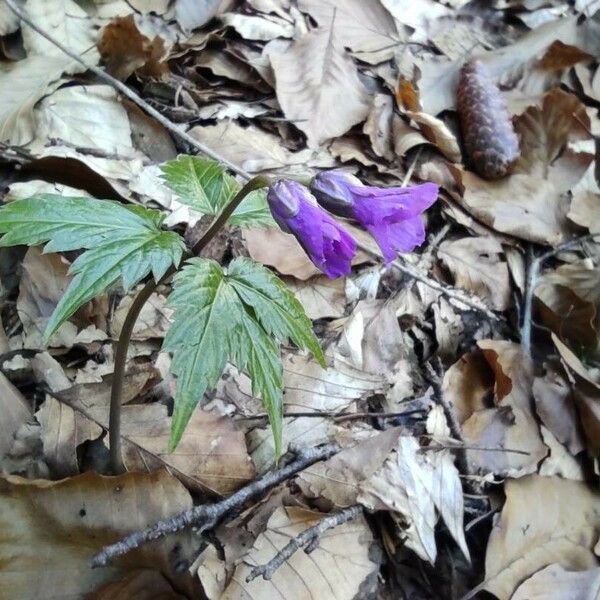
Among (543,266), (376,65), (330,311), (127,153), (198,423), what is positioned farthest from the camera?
(376,65)

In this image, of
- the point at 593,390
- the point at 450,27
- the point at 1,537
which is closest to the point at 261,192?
the point at 1,537

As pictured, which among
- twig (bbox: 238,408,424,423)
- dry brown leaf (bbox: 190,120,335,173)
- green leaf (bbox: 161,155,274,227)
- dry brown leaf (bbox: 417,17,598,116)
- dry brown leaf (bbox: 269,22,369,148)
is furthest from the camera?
dry brown leaf (bbox: 417,17,598,116)

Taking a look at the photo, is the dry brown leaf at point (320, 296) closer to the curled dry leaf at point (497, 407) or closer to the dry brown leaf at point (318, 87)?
the curled dry leaf at point (497, 407)

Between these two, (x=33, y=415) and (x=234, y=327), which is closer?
(x=234, y=327)

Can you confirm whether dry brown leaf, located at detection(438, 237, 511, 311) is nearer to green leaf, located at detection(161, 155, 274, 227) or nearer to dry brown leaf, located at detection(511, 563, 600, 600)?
dry brown leaf, located at detection(511, 563, 600, 600)

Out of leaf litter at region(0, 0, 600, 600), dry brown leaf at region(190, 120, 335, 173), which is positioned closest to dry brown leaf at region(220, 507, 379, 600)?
leaf litter at region(0, 0, 600, 600)

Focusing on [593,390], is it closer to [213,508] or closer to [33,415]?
[213,508]
